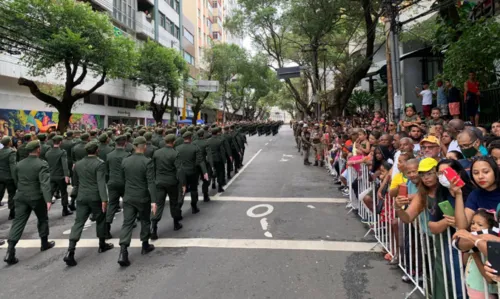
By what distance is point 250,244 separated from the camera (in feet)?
19.0

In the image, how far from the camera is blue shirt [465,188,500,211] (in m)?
2.77

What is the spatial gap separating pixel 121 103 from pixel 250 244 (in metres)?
30.2

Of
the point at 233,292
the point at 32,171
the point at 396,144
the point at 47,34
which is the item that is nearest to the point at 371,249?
the point at 396,144

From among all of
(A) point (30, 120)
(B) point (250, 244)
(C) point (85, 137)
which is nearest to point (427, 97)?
(B) point (250, 244)

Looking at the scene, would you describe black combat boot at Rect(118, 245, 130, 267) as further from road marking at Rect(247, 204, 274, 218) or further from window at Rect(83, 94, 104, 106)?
window at Rect(83, 94, 104, 106)

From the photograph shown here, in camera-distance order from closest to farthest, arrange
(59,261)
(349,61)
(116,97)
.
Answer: (59,261) → (349,61) → (116,97)

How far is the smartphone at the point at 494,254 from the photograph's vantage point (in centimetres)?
229

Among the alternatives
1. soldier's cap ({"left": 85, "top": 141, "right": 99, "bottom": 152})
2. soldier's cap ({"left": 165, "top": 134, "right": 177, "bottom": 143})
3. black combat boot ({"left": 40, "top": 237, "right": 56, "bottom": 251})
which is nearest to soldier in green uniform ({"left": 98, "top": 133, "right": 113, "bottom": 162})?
soldier's cap ({"left": 165, "top": 134, "right": 177, "bottom": 143})

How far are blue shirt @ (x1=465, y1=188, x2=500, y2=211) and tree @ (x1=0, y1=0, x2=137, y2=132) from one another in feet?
55.1

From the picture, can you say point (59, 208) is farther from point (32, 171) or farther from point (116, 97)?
point (116, 97)

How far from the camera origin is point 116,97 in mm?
31422

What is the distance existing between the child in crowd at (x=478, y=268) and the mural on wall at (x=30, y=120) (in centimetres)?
2048

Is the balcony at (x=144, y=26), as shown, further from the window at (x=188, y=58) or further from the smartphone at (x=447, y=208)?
the smartphone at (x=447, y=208)

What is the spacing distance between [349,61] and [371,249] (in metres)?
24.5
